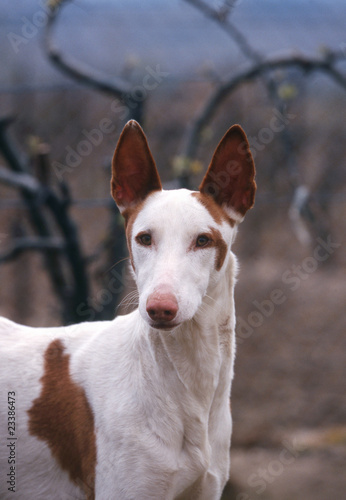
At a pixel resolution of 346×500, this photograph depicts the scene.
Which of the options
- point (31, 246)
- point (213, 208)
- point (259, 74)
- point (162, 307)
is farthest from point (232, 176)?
point (259, 74)

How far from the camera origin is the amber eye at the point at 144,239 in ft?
7.56

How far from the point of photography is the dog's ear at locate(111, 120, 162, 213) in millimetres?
2471

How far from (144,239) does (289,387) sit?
17.5 feet

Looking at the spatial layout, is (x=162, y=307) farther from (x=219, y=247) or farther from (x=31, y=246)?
(x=31, y=246)

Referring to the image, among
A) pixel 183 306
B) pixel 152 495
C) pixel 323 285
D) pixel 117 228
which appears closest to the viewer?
pixel 183 306

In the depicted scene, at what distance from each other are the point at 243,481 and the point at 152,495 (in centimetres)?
341

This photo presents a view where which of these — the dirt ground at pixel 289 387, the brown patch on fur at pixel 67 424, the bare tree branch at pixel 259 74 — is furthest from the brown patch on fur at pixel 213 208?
the dirt ground at pixel 289 387

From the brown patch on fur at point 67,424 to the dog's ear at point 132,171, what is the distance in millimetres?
712

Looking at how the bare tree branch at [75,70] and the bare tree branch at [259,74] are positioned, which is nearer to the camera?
the bare tree branch at [75,70]

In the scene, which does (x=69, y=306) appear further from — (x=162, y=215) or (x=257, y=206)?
(x=257, y=206)

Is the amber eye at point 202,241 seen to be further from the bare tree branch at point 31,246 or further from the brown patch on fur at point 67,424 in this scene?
the bare tree branch at point 31,246

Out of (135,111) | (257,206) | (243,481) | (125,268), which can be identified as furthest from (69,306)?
(257,206)

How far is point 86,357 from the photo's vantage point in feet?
8.39

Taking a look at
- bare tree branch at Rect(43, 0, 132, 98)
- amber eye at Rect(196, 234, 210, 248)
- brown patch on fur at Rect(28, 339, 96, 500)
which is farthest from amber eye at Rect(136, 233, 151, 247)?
bare tree branch at Rect(43, 0, 132, 98)
